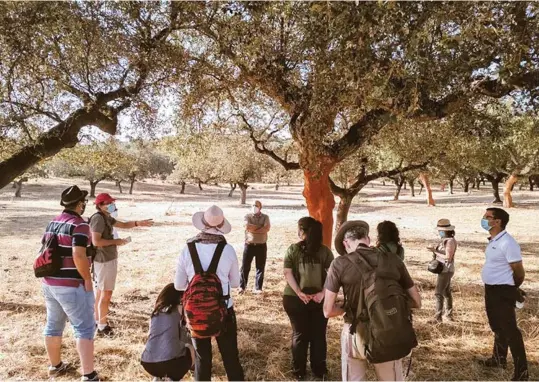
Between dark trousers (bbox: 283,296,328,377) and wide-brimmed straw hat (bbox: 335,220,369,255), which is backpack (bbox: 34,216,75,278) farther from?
wide-brimmed straw hat (bbox: 335,220,369,255)

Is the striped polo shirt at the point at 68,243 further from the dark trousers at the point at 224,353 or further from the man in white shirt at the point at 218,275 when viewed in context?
the dark trousers at the point at 224,353

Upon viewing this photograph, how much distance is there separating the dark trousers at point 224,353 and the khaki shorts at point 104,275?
3.32 meters

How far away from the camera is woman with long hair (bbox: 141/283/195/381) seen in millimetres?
4250

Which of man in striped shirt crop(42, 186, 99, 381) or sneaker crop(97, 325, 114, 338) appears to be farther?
sneaker crop(97, 325, 114, 338)

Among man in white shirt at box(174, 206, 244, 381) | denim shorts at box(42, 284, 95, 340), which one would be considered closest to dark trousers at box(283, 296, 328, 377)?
man in white shirt at box(174, 206, 244, 381)

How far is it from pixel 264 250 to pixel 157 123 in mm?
4106

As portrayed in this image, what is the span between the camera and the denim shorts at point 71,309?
484 centimetres

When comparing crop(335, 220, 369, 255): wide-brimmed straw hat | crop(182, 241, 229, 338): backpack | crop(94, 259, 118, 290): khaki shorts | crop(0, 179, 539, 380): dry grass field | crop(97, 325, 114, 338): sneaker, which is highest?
crop(335, 220, 369, 255): wide-brimmed straw hat

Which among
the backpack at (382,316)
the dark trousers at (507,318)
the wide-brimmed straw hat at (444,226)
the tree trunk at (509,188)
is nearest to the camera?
the backpack at (382,316)

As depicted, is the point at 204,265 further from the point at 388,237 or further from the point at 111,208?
the point at 111,208

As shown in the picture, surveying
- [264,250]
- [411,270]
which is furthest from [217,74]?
[411,270]

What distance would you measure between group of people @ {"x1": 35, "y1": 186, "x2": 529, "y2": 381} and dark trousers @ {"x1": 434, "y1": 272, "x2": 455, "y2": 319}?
1.66 m

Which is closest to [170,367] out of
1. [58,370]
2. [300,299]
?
[300,299]

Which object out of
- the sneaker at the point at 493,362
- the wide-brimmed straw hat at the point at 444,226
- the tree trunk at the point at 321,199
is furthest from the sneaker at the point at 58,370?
the wide-brimmed straw hat at the point at 444,226
